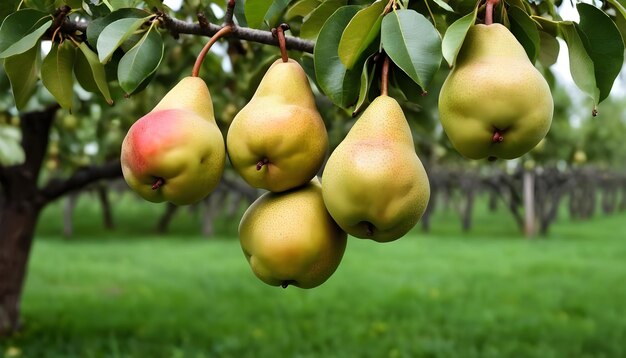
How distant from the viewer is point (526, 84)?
83cm

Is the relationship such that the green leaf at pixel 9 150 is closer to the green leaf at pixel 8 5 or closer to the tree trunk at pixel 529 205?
the green leaf at pixel 8 5

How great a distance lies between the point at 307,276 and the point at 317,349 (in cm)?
344

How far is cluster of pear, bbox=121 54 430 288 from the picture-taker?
34.0 inches

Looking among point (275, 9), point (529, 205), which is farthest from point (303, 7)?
point (529, 205)

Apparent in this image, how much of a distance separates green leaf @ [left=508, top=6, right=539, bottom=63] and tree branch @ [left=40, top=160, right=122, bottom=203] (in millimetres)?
2947

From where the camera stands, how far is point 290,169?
94 cm

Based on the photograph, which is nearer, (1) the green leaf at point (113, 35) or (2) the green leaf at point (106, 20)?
(1) the green leaf at point (113, 35)

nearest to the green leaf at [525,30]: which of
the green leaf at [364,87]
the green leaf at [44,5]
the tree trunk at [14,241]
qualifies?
the green leaf at [364,87]

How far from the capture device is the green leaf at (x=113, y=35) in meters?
0.94

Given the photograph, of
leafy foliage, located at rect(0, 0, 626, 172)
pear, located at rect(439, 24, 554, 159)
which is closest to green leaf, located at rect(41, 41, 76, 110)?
leafy foliage, located at rect(0, 0, 626, 172)

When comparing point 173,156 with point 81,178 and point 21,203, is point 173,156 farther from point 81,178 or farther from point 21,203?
point 21,203

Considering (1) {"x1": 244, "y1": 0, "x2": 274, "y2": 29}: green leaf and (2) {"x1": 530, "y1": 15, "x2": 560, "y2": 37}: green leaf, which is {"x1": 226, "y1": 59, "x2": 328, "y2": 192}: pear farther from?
(2) {"x1": 530, "y1": 15, "x2": 560, "y2": 37}: green leaf

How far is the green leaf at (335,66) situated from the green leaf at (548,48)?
1.15 feet

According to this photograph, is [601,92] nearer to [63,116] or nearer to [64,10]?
[64,10]
